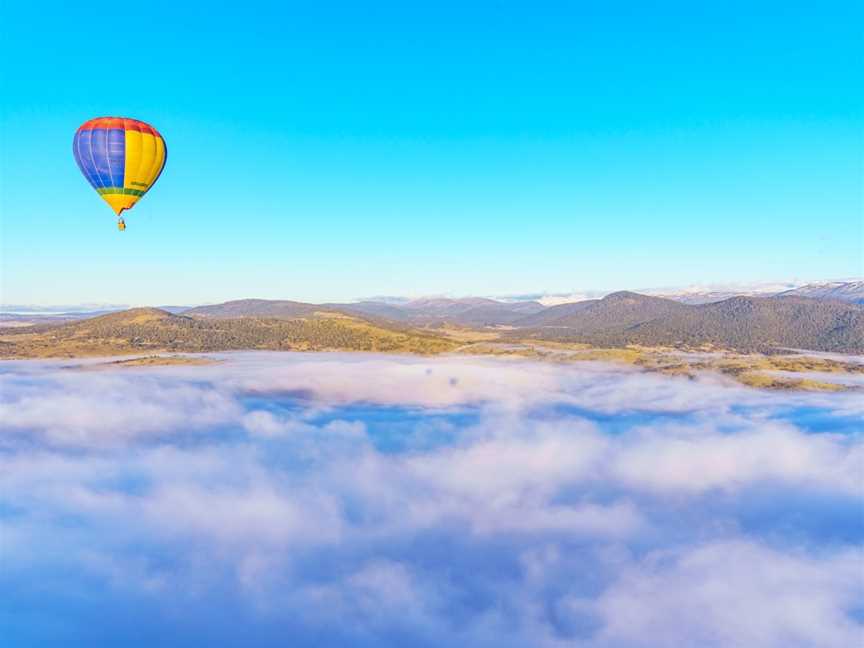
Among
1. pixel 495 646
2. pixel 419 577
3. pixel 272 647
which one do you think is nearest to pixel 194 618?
pixel 272 647

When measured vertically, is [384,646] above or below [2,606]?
below

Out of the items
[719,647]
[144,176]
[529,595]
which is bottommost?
[719,647]

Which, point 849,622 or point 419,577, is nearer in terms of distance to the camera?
point 849,622

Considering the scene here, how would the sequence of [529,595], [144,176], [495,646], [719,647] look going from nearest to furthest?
1. [144,176]
2. [495,646]
3. [719,647]
4. [529,595]

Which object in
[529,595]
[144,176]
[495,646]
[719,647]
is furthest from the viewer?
[529,595]

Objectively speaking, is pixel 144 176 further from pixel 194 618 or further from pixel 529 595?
pixel 529 595
